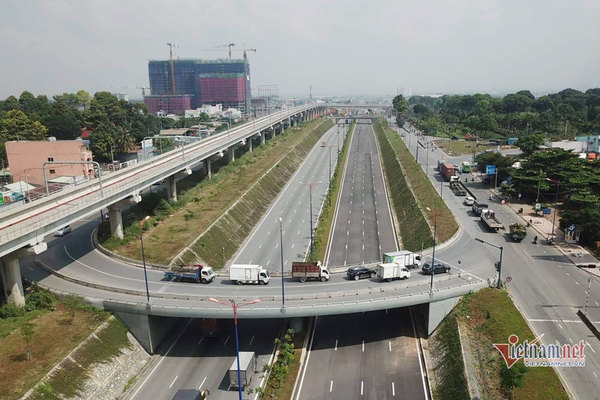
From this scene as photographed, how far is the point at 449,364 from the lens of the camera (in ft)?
136

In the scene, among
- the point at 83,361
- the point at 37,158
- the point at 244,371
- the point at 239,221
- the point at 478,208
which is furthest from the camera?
the point at 37,158

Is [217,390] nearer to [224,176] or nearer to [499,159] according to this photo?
[224,176]

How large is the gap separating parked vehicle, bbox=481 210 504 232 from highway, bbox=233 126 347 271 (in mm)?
27680

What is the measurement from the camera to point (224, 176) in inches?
4259

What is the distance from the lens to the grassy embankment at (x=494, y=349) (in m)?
35.3

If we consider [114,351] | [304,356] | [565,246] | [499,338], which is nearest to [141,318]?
[114,351]

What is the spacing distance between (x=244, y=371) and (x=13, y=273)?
83.4ft

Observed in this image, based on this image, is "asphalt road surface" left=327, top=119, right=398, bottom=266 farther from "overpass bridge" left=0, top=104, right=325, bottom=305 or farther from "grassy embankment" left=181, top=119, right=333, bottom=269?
"overpass bridge" left=0, top=104, right=325, bottom=305

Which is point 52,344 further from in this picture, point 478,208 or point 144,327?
point 478,208

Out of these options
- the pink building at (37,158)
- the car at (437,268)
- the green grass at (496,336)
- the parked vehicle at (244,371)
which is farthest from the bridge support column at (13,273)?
the pink building at (37,158)

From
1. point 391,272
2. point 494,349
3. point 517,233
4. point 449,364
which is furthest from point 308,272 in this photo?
point 517,233

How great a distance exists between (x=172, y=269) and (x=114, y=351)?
471 inches

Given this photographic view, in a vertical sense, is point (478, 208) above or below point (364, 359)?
above

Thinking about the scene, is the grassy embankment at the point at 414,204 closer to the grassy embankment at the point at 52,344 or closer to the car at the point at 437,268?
A: the car at the point at 437,268
